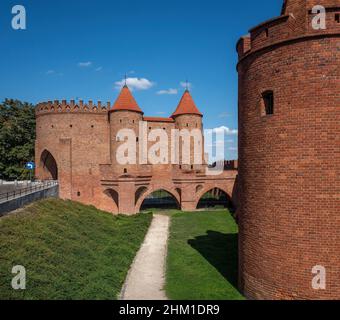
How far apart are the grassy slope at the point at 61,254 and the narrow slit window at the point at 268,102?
8201mm

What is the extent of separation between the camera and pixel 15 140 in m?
34.2

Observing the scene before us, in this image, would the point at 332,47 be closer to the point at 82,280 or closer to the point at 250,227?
the point at 250,227

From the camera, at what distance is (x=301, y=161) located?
7.75 meters

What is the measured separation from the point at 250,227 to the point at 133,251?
900cm

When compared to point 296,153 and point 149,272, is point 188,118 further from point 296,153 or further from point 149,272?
point 296,153

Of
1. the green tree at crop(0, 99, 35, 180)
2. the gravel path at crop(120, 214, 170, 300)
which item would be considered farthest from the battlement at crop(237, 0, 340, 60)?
the green tree at crop(0, 99, 35, 180)

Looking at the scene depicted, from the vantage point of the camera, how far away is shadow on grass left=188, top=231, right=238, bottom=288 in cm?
1260

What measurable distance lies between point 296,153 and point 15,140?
110 feet

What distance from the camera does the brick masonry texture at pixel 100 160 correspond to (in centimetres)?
2825

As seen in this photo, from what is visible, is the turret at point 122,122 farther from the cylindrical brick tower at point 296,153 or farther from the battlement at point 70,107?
the cylindrical brick tower at point 296,153

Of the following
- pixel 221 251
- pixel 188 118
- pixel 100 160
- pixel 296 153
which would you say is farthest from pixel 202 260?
pixel 188 118

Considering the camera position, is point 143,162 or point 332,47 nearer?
point 332,47

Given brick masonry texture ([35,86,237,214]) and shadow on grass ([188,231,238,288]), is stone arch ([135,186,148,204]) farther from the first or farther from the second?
shadow on grass ([188,231,238,288])
